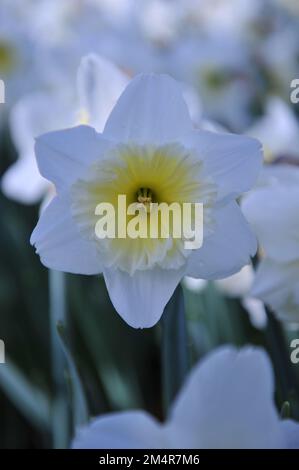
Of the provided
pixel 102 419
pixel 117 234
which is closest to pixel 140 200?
pixel 117 234

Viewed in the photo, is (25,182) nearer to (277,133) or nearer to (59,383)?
(59,383)

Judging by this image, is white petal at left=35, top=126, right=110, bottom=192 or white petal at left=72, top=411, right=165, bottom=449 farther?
white petal at left=35, top=126, right=110, bottom=192

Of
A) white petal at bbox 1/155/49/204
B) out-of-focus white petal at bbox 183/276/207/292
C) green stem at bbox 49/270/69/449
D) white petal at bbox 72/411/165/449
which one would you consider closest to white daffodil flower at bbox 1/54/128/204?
white petal at bbox 1/155/49/204

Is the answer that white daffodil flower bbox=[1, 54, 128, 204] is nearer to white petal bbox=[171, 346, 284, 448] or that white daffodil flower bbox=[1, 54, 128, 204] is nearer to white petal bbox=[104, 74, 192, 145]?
white petal bbox=[104, 74, 192, 145]

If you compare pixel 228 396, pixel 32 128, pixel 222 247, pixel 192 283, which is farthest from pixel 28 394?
pixel 228 396

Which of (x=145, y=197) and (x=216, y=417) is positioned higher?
(x=145, y=197)

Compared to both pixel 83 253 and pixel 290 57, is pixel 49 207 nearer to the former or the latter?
pixel 83 253
